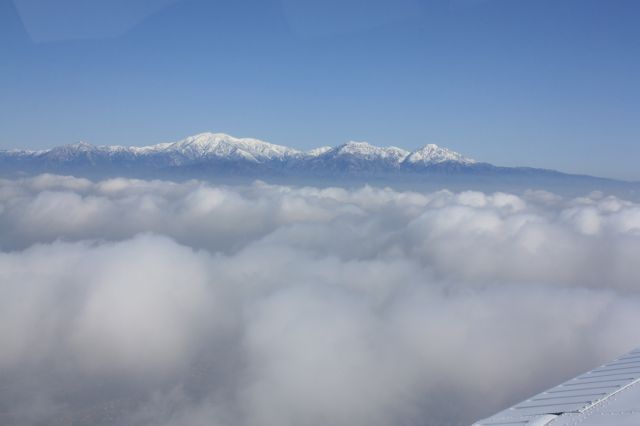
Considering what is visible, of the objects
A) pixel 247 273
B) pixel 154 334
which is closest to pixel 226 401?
pixel 154 334

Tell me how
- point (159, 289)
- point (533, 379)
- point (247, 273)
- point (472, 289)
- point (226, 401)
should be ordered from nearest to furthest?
point (533, 379), point (226, 401), point (472, 289), point (159, 289), point (247, 273)

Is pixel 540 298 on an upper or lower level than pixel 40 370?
upper

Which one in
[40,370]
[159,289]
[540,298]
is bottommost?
[40,370]

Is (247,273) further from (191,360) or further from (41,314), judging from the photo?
(41,314)

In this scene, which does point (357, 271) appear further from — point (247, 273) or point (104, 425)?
point (104, 425)

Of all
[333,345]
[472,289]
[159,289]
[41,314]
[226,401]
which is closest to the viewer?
[226,401]

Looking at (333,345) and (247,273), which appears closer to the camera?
(333,345)
